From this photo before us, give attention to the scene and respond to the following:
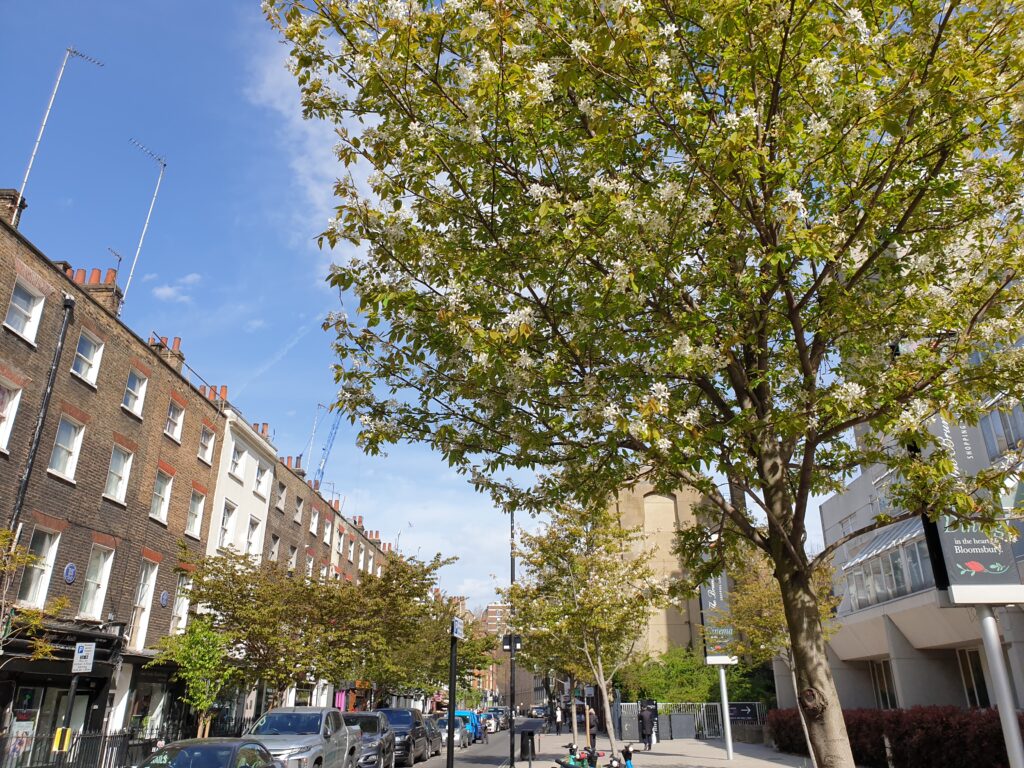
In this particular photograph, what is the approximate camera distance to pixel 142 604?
23.3m

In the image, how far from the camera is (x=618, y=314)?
6895 mm

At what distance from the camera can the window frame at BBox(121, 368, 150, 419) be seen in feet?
74.6

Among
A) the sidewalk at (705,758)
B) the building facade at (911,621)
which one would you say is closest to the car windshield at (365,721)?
the sidewalk at (705,758)

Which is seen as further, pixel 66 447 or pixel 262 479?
pixel 262 479

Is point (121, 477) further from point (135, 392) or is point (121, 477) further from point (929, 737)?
point (929, 737)

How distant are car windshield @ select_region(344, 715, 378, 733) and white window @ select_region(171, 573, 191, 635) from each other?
6463mm

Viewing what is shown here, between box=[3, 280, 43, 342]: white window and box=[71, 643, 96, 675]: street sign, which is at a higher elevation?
box=[3, 280, 43, 342]: white window

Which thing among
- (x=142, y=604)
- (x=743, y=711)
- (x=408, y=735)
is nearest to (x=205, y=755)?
(x=142, y=604)

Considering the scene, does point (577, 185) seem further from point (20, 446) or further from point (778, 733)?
point (778, 733)

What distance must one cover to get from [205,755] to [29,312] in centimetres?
1409

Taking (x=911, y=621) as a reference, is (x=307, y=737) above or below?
below

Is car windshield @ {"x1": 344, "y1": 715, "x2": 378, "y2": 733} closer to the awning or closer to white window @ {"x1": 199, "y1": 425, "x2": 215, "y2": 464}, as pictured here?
white window @ {"x1": 199, "y1": 425, "x2": 215, "y2": 464}

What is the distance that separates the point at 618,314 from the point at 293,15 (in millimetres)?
4292

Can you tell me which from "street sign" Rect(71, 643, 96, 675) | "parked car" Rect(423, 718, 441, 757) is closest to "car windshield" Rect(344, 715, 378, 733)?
"parked car" Rect(423, 718, 441, 757)
